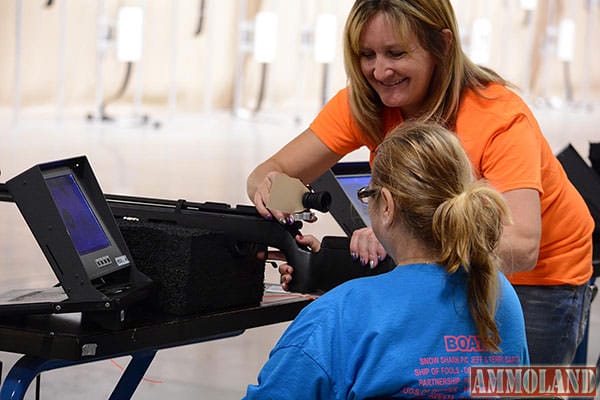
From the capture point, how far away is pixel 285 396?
148cm

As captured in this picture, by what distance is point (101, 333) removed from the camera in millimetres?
1780

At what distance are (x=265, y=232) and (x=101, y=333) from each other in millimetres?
473

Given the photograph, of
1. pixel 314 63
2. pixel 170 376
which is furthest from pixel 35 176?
pixel 314 63

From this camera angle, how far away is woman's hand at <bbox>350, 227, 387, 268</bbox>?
2.00m

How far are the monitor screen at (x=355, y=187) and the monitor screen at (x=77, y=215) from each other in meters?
0.81

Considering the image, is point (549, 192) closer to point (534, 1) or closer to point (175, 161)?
point (175, 161)

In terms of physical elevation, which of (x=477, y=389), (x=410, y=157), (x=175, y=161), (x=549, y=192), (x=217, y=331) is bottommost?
(x=175, y=161)

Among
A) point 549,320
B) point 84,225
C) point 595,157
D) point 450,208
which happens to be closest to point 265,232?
point 84,225

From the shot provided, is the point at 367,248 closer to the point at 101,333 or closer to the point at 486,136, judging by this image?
the point at 486,136

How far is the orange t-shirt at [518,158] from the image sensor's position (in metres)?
2.00

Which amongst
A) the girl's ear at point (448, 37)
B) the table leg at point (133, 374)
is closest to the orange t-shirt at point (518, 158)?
the girl's ear at point (448, 37)

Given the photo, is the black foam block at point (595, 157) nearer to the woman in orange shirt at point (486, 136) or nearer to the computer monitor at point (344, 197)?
the computer monitor at point (344, 197)

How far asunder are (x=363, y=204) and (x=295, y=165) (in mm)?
332

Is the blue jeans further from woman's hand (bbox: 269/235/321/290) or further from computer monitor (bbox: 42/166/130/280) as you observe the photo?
computer monitor (bbox: 42/166/130/280)
